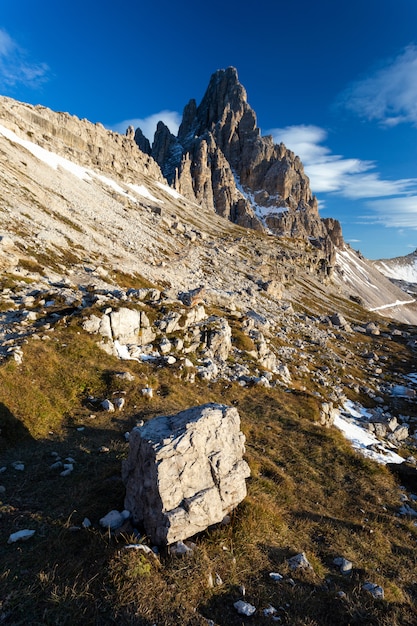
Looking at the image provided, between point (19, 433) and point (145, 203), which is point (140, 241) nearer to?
point (145, 203)

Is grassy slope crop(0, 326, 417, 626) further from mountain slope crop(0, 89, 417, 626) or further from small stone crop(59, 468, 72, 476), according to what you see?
small stone crop(59, 468, 72, 476)

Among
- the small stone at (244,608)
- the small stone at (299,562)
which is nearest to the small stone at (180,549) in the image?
the small stone at (244,608)

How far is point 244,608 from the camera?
6.30 m

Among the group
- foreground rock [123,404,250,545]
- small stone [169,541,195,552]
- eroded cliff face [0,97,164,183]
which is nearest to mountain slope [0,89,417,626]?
small stone [169,541,195,552]

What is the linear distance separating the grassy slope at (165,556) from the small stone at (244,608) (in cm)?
13

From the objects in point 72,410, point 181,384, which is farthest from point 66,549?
point 181,384

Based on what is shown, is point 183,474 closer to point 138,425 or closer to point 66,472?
point 66,472

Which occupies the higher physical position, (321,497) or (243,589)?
(243,589)

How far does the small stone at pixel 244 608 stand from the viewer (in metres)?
6.29

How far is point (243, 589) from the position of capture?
22.2 ft

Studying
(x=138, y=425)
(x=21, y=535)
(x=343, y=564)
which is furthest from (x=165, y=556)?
(x=138, y=425)

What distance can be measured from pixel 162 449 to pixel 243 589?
3.39 metres

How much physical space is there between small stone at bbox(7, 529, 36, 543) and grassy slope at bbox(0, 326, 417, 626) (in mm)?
134

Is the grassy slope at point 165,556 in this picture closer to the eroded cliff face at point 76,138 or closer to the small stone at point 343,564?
the small stone at point 343,564
